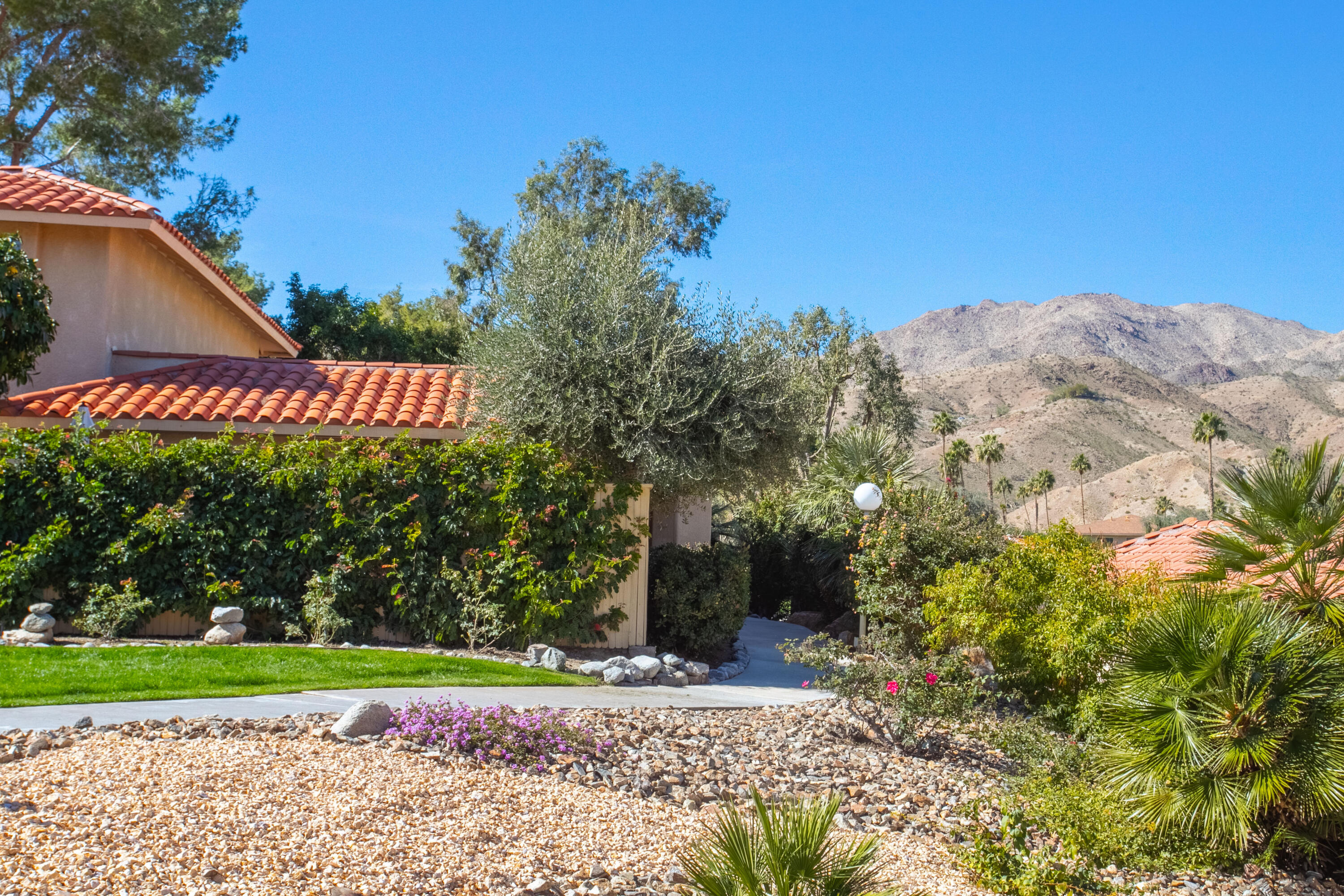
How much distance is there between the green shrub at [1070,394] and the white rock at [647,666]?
78.3m

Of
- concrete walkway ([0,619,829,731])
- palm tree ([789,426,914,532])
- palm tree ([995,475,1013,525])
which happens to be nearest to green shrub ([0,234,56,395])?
concrete walkway ([0,619,829,731])

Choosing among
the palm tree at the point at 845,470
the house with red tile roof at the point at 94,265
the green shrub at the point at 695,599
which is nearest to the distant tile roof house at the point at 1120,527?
the palm tree at the point at 845,470

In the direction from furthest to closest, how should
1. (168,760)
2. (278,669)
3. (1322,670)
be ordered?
1. (278,669)
2. (1322,670)
3. (168,760)

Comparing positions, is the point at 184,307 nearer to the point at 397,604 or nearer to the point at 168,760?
the point at 397,604

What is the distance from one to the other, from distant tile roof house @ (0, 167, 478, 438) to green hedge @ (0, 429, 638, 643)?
120 cm

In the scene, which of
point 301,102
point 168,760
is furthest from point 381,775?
point 301,102

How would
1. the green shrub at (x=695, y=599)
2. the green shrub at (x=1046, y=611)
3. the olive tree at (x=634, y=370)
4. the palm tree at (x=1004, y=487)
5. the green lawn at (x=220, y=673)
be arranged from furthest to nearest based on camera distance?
1. the palm tree at (x=1004, y=487)
2. the green shrub at (x=695, y=599)
3. the olive tree at (x=634, y=370)
4. the green shrub at (x=1046, y=611)
5. the green lawn at (x=220, y=673)

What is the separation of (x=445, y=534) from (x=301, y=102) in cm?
1251

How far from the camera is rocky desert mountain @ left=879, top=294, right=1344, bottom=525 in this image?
68625mm

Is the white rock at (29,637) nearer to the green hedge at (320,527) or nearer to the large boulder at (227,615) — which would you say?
the green hedge at (320,527)

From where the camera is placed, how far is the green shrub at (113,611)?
11094 millimetres

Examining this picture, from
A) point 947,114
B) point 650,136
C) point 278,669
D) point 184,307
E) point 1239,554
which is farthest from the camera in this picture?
point 650,136

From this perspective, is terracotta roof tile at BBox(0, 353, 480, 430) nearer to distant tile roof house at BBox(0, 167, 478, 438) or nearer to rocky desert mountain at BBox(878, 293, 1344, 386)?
distant tile roof house at BBox(0, 167, 478, 438)

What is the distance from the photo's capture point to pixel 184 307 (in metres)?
18.5
